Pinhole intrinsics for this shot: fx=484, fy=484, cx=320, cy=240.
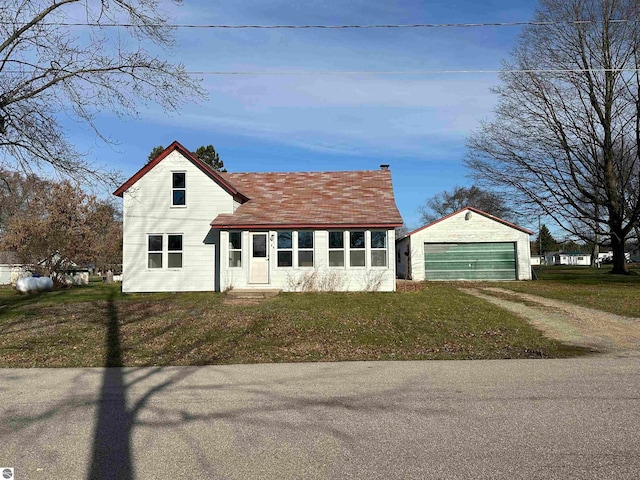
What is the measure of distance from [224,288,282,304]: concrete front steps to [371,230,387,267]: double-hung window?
4.09 meters

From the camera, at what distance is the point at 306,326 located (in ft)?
36.0

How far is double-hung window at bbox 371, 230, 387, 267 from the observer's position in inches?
768

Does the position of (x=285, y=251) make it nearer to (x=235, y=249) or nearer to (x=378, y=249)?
(x=235, y=249)

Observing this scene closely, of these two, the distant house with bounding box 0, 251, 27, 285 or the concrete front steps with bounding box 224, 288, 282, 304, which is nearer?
the concrete front steps with bounding box 224, 288, 282, 304

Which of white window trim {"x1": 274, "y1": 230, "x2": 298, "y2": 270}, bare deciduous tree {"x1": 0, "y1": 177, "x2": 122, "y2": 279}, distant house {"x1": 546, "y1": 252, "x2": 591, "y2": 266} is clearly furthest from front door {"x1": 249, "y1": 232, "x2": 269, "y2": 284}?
distant house {"x1": 546, "y1": 252, "x2": 591, "y2": 266}

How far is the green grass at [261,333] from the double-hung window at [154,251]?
16.1 feet

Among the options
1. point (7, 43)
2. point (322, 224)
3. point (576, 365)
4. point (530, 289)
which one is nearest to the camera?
point (576, 365)

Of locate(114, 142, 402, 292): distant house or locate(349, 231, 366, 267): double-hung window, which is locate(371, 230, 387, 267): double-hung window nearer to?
locate(114, 142, 402, 292): distant house

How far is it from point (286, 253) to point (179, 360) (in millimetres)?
11886

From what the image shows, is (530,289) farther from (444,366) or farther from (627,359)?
(444,366)

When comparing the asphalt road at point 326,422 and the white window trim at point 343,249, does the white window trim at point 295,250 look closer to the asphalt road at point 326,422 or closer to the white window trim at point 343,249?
the white window trim at point 343,249

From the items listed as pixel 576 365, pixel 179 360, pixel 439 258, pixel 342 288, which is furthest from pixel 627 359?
pixel 439 258

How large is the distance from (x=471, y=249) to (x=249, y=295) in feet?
49.5

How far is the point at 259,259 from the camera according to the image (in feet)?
64.2
